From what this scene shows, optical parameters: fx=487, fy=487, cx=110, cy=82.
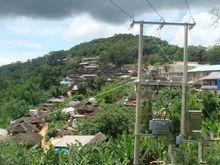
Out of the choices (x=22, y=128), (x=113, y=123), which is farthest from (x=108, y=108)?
(x=22, y=128)

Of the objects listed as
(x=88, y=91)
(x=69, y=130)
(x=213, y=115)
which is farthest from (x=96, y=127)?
(x=88, y=91)

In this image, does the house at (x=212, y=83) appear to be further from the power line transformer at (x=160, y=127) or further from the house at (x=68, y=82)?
the power line transformer at (x=160, y=127)

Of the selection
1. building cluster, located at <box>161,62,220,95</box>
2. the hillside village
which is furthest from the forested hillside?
the hillside village

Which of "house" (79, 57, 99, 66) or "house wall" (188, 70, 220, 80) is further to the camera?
"house" (79, 57, 99, 66)

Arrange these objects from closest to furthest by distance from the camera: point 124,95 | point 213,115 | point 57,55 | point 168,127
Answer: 1. point 168,127
2. point 213,115
3. point 124,95
4. point 57,55

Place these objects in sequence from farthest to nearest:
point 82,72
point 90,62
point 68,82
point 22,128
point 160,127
Result: 1. point 90,62
2. point 82,72
3. point 68,82
4. point 22,128
5. point 160,127

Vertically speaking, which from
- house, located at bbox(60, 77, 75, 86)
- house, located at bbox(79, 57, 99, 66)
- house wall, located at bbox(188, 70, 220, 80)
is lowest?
house, located at bbox(60, 77, 75, 86)

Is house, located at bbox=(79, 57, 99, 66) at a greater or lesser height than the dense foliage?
greater

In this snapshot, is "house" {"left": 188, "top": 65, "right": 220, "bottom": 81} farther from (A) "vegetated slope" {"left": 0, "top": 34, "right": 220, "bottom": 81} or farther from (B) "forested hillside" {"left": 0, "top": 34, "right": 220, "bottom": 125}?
(B) "forested hillside" {"left": 0, "top": 34, "right": 220, "bottom": 125}

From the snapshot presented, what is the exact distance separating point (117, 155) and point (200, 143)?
10519 mm

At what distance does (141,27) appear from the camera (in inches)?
479

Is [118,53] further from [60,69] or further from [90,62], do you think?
[60,69]

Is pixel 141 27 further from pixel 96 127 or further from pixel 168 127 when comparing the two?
pixel 96 127

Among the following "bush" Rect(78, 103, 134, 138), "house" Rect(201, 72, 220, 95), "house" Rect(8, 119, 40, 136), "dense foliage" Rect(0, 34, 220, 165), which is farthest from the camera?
"house" Rect(201, 72, 220, 95)
